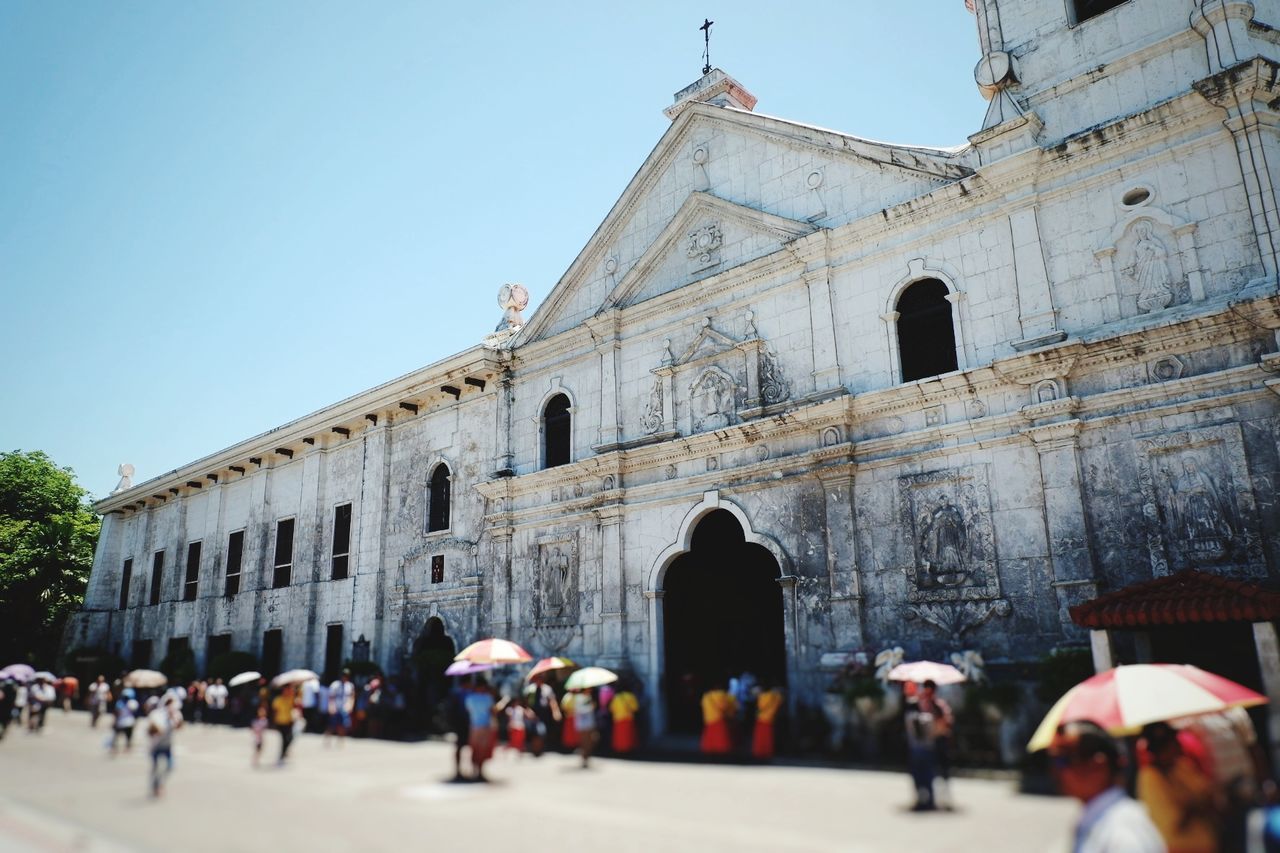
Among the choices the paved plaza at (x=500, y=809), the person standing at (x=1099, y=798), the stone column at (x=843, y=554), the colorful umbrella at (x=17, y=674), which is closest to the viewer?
the person standing at (x=1099, y=798)

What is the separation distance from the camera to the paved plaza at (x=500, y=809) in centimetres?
752

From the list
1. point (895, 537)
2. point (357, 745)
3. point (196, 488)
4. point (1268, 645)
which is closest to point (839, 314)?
point (895, 537)

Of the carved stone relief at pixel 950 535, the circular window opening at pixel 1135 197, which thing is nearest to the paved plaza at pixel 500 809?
the carved stone relief at pixel 950 535

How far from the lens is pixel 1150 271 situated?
1263 cm

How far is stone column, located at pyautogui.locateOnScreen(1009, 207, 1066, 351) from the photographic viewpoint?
13.3 meters

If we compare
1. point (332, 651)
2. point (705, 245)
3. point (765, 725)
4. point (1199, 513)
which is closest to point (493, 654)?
point (765, 725)

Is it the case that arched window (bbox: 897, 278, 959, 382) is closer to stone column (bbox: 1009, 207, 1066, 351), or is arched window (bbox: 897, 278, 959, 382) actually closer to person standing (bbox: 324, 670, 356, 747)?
stone column (bbox: 1009, 207, 1066, 351)

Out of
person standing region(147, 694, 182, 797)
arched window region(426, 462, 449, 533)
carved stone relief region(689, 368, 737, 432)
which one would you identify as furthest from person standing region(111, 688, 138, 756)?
carved stone relief region(689, 368, 737, 432)

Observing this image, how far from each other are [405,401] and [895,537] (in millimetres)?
15396

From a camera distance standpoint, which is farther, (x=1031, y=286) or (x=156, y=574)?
(x=156, y=574)

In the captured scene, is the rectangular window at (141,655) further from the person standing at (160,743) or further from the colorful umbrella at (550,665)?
the person standing at (160,743)

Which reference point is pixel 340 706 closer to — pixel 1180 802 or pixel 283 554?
pixel 283 554

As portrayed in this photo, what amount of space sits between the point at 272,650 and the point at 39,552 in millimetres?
20451

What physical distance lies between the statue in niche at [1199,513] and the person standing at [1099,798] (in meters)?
8.80
